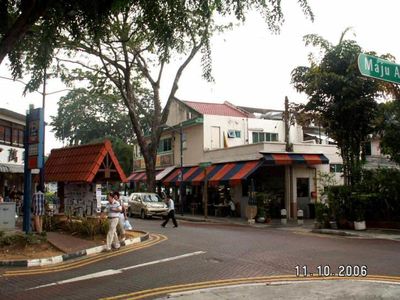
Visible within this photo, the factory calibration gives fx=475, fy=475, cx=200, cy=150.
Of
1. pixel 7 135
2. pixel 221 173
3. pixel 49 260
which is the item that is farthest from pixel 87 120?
pixel 49 260

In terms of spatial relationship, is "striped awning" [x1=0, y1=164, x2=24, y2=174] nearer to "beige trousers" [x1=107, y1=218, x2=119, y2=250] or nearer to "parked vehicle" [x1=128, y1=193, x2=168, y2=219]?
"parked vehicle" [x1=128, y1=193, x2=168, y2=219]

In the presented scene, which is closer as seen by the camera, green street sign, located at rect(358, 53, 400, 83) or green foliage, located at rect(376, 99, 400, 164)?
green street sign, located at rect(358, 53, 400, 83)

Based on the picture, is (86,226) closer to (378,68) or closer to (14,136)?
(378,68)

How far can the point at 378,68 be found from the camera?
9805 mm

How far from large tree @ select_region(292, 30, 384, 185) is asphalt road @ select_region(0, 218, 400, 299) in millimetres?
7841

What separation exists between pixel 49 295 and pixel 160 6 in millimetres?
5723

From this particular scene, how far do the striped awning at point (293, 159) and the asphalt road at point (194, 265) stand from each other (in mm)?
13089

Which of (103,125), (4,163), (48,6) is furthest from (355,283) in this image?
(103,125)

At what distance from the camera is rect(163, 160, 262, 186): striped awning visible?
28.9 metres

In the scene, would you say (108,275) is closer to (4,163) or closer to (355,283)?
(355,283)

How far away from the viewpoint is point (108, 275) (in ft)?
33.4

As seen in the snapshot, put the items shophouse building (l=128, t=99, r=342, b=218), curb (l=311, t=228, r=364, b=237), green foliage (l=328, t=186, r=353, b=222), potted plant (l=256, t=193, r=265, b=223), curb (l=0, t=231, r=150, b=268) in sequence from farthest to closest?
shophouse building (l=128, t=99, r=342, b=218)
potted plant (l=256, t=193, r=265, b=223)
green foliage (l=328, t=186, r=353, b=222)
curb (l=311, t=228, r=364, b=237)
curb (l=0, t=231, r=150, b=268)
